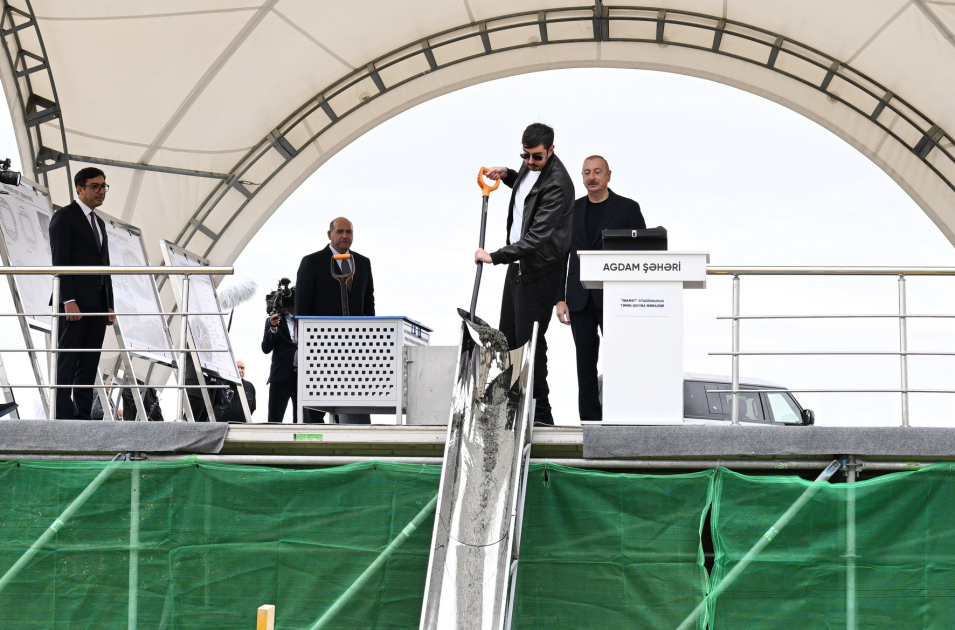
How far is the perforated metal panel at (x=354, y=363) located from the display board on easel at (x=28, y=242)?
88.1 inches

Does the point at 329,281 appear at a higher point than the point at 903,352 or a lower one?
higher

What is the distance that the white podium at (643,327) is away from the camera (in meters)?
5.67

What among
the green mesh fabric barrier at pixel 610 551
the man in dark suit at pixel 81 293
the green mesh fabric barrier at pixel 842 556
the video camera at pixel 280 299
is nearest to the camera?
the green mesh fabric barrier at pixel 842 556

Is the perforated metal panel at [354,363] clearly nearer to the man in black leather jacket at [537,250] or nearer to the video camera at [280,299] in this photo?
the man in black leather jacket at [537,250]

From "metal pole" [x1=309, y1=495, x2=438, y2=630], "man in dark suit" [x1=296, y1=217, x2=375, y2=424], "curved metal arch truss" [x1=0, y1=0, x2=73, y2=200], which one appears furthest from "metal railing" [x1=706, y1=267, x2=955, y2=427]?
"curved metal arch truss" [x1=0, y1=0, x2=73, y2=200]

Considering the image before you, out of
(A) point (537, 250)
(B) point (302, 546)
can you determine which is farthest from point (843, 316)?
(B) point (302, 546)

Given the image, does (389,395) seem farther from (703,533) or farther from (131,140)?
(131,140)

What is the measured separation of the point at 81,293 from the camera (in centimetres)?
693

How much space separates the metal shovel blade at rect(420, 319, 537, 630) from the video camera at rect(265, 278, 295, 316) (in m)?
3.46

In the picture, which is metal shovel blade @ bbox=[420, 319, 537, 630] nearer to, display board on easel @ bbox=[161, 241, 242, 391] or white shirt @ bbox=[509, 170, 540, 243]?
white shirt @ bbox=[509, 170, 540, 243]

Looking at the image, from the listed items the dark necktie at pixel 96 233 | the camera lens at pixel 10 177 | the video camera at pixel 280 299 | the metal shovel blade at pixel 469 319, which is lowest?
the metal shovel blade at pixel 469 319

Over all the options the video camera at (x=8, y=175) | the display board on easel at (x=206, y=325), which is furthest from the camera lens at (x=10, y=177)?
the display board on easel at (x=206, y=325)

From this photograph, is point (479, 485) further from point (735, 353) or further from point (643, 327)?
point (735, 353)

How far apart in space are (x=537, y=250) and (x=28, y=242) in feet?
13.9
